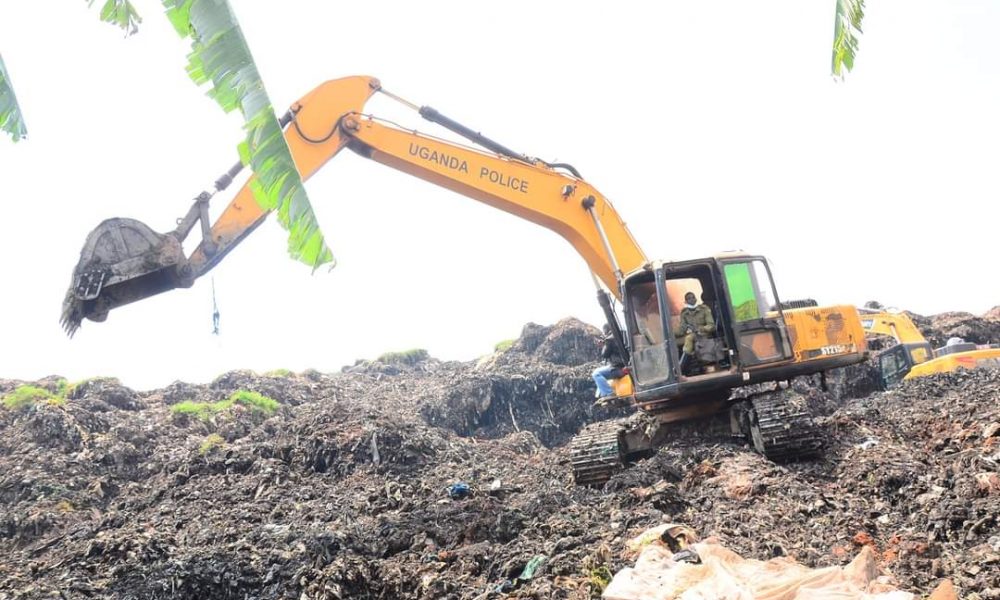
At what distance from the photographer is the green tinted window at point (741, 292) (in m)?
8.45

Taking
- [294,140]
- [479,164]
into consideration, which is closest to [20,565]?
[294,140]

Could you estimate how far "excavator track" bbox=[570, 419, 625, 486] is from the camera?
889 centimetres

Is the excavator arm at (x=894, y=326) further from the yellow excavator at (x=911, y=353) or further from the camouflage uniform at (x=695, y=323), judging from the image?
the camouflage uniform at (x=695, y=323)

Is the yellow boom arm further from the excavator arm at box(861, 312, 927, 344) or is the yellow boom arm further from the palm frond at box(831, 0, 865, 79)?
the excavator arm at box(861, 312, 927, 344)

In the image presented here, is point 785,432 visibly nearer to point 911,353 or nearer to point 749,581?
point 749,581

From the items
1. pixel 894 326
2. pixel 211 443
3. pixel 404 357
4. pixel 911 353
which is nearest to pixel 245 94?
pixel 211 443

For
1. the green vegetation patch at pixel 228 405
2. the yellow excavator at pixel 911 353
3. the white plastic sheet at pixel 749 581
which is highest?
the green vegetation patch at pixel 228 405

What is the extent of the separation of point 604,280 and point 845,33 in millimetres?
4330

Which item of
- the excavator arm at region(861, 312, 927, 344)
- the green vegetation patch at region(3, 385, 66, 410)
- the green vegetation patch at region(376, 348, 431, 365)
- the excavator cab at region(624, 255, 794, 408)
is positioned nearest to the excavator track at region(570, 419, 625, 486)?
the excavator cab at region(624, 255, 794, 408)

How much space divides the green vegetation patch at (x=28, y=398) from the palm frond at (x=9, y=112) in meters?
8.71

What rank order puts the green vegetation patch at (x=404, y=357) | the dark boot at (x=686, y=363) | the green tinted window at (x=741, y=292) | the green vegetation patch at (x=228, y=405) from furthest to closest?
the green vegetation patch at (x=404, y=357) < the green vegetation patch at (x=228, y=405) < the green tinted window at (x=741, y=292) < the dark boot at (x=686, y=363)

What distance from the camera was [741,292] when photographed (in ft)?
28.0

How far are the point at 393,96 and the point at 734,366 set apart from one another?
16.1ft

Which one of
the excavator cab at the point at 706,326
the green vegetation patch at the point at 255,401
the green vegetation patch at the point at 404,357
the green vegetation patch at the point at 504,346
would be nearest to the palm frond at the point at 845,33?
the excavator cab at the point at 706,326
